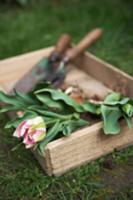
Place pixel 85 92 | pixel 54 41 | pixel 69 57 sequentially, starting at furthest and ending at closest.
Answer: pixel 54 41 → pixel 69 57 → pixel 85 92

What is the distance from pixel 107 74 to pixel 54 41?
67 centimetres

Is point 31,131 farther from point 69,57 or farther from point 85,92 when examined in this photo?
point 69,57

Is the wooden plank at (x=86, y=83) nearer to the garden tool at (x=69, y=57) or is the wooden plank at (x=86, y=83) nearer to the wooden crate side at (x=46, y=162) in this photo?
the garden tool at (x=69, y=57)

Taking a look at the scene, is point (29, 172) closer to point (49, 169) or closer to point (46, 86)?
point (49, 169)

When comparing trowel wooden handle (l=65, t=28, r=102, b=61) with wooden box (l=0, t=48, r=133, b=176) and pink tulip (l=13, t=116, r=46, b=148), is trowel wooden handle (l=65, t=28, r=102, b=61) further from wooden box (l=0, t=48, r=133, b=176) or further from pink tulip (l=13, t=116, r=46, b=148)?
pink tulip (l=13, t=116, r=46, b=148)

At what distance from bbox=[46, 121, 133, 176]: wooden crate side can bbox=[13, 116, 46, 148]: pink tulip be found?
4 centimetres

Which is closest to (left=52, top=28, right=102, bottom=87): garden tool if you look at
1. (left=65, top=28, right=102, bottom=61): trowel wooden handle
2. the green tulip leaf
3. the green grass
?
(left=65, top=28, right=102, bottom=61): trowel wooden handle

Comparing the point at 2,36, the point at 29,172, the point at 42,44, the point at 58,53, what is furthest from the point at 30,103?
the point at 2,36

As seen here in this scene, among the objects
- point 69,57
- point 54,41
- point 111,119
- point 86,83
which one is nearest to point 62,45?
point 69,57

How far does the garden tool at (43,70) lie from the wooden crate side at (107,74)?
0.34ft

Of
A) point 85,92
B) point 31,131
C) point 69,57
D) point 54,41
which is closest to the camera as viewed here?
point 31,131

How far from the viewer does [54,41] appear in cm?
214

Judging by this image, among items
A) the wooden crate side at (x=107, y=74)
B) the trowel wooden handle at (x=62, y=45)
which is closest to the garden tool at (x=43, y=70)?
the trowel wooden handle at (x=62, y=45)

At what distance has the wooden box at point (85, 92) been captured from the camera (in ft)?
3.68
